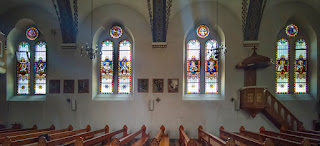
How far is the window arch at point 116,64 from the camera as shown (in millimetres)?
11602

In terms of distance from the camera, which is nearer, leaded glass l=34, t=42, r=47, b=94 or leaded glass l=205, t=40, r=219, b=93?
leaded glass l=205, t=40, r=219, b=93

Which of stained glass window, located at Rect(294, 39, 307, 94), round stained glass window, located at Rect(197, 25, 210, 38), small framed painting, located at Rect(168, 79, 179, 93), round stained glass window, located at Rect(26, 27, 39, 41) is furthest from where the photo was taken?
round stained glass window, located at Rect(26, 27, 39, 41)

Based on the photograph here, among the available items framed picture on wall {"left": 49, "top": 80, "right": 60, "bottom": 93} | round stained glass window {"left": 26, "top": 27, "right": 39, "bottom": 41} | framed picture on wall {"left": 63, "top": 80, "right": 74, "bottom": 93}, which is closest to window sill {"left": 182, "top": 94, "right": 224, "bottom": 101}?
framed picture on wall {"left": 63, "top": 80, "right": 74, "bottom": 93}

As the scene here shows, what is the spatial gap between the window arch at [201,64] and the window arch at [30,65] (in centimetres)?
826

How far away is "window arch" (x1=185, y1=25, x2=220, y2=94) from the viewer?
1134 centimetres

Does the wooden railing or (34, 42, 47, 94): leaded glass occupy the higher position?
(34, 42, 47, 94): leaded glass

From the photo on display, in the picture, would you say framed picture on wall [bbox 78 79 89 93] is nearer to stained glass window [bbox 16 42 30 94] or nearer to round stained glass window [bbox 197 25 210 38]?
stained glass window [bbox 16 42 30 94]

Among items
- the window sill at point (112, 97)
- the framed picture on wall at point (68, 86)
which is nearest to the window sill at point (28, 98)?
the framed picture on wall at point (68, 86)

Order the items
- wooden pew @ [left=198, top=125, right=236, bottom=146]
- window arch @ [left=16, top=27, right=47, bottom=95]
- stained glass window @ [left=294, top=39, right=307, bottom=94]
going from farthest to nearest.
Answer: window arch @ [left=16, top=27, right=47, bottom=95] → stained glass window @ [left=294, top=39, right=307, bottom=94] → wooden pew @ [left=198, top=125, right=236, bottom=146]

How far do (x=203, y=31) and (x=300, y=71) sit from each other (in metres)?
5.70

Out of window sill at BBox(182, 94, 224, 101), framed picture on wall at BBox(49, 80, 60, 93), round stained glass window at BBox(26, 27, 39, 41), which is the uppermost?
round stained glass window at BBox(26, 27, 39, 41)

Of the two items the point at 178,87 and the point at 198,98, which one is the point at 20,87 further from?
the point at 198,98

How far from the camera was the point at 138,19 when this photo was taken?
11.2 metres

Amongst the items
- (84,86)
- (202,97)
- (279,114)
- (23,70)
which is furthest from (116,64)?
(279,114)
